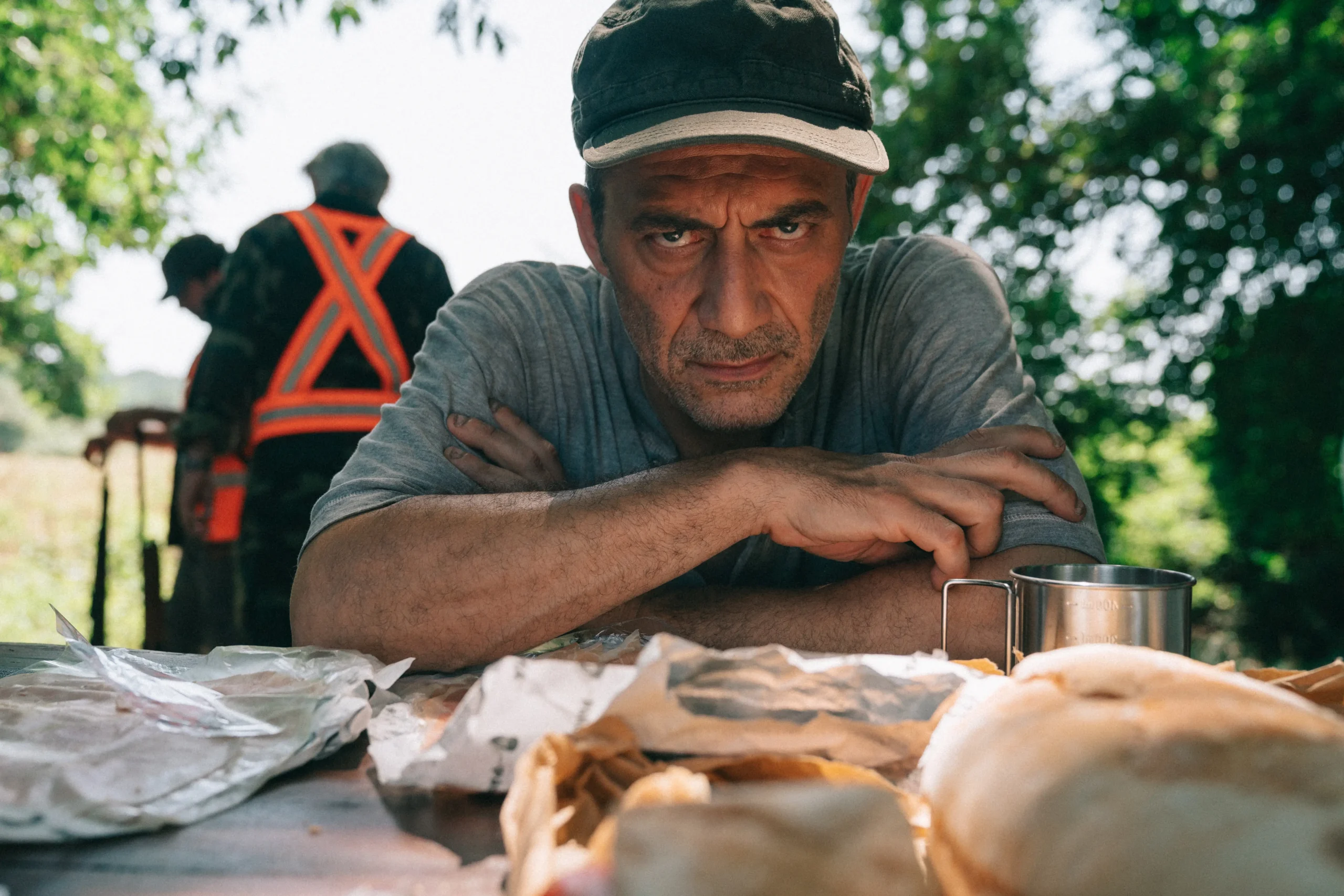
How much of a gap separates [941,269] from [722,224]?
2.25 feet

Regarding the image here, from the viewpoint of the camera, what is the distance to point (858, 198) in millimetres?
2244

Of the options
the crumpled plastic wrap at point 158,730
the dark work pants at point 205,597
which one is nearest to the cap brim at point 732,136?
the crumpled plastic wrap at point 158,730

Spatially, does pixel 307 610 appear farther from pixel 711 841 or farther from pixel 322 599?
pixel 711 841

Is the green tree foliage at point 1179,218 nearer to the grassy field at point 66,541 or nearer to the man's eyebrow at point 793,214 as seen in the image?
the man's eyebrow at point 793,214

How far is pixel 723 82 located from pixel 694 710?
132cm

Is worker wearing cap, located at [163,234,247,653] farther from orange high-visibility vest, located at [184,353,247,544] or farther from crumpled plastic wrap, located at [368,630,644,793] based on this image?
crumpled plastic wrap, located at [368,630,644,793]

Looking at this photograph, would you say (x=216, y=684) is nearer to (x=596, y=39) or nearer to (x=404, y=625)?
(x=404, y=625)

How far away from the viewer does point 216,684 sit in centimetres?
124

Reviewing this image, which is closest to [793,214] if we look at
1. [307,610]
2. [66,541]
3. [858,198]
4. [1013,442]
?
[858,198]

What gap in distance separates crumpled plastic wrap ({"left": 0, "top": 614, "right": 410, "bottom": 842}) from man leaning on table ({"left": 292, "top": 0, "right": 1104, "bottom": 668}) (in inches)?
13.3

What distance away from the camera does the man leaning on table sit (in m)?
1.64

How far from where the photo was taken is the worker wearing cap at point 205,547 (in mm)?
4027

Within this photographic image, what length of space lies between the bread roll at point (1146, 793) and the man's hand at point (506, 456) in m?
1.26

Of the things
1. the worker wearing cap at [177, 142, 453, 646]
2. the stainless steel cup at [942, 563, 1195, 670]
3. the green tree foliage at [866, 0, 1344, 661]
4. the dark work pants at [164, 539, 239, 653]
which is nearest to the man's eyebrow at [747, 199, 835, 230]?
the stainless steel cup at [942, 563, 1195, 670]
